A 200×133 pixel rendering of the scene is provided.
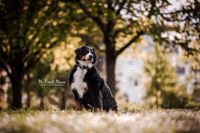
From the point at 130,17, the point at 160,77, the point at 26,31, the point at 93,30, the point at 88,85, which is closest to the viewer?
the point at 88,85

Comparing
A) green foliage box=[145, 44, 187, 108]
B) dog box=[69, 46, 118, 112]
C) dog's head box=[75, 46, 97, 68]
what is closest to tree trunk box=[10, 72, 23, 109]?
dog box=[69, 46, 118, 112]

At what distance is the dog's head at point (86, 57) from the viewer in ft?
41.7

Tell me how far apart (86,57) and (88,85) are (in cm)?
80

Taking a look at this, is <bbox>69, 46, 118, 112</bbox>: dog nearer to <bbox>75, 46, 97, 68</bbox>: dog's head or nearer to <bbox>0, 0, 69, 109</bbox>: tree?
<bbox>75, 46, 97, 68</bbox>: dog's head

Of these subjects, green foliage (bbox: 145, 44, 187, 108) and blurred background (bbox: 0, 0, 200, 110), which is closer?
blurred background (bbox: 0, 0, 200, 110)

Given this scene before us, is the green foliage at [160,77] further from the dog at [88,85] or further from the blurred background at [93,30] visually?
the dog at [88,85]

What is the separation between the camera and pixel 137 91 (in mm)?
126812

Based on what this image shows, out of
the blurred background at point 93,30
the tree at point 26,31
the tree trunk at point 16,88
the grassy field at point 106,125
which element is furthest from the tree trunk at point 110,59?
the grassy field at point 106,125

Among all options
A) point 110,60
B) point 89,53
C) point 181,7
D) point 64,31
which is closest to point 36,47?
point 64,31

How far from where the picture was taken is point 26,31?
2734 centimetres

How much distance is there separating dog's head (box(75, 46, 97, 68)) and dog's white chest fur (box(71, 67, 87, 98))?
17 cm

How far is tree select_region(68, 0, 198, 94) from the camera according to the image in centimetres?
2164

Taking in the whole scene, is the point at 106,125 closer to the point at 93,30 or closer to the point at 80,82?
the point at 80,82

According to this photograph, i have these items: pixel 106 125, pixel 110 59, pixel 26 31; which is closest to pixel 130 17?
pixel 110 59
